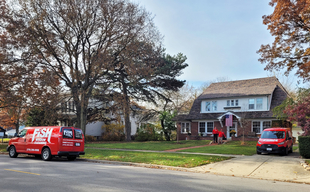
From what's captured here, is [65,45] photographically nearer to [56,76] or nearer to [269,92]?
[56,76]

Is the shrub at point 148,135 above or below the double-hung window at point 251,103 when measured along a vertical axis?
below

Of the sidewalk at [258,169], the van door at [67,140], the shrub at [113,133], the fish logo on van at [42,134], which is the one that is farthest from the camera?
the shrub at [113,133]

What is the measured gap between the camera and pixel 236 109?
3391 centimetres

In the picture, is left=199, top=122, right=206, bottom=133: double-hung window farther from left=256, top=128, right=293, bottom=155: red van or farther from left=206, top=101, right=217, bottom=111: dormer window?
left=256, top=128, right=293, bottom=155: red van

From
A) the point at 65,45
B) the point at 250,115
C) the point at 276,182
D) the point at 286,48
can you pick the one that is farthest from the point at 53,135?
the point at 250,115

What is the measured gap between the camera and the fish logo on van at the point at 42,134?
50.0 feet

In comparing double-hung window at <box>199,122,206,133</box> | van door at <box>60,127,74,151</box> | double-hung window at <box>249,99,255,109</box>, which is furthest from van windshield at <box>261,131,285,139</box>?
double-hung window at <box>199,122,206,133</box>

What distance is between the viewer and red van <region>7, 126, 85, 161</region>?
14797 mm

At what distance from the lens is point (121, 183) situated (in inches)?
335

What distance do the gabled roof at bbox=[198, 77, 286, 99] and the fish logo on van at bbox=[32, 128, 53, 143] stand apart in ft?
79.4

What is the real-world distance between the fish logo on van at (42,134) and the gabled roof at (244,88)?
2421cm

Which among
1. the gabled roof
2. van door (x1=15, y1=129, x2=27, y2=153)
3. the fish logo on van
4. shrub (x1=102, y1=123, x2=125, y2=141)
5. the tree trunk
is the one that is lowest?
shrub (x1=102, y1=123, x2=125, y2=141)

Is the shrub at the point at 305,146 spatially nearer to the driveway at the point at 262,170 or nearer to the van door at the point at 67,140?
the driveway at the point at 262,170

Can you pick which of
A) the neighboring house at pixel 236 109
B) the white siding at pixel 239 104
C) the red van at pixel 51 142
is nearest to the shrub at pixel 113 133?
the neighboring house at pixel 236 109
